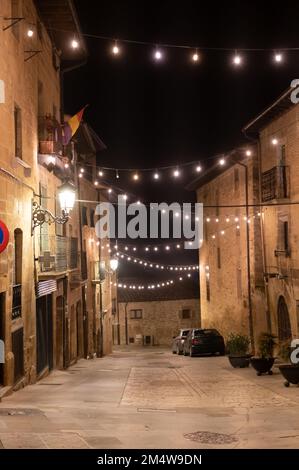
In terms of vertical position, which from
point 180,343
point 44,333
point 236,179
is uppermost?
point 236,179

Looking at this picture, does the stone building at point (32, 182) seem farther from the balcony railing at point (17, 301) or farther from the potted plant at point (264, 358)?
the potted plant at point (264, 358)

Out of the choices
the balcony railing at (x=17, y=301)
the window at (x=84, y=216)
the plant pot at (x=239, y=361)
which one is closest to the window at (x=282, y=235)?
the plant pot at (x=239, y=361)

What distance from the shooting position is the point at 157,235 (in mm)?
50781

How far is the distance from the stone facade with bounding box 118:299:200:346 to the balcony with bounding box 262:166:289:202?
30861 millimetres

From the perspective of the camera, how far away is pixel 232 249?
30703mm

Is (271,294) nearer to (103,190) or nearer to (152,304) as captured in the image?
(103,190)

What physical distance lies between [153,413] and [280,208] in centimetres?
1353

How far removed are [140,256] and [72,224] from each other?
31.8 metres

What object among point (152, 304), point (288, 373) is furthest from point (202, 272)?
point (288, 373)

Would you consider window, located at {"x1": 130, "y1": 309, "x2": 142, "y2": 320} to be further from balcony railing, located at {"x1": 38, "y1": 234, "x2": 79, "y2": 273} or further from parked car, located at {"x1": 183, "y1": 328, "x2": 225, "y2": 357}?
balcony railing, located at {"x1": 38, "y1": 234, "x2": 79, "y2": 273}

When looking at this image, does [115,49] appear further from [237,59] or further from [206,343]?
[206,343]

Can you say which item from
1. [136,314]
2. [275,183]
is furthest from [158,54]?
[136,314]

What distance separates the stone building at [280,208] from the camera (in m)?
20.8
